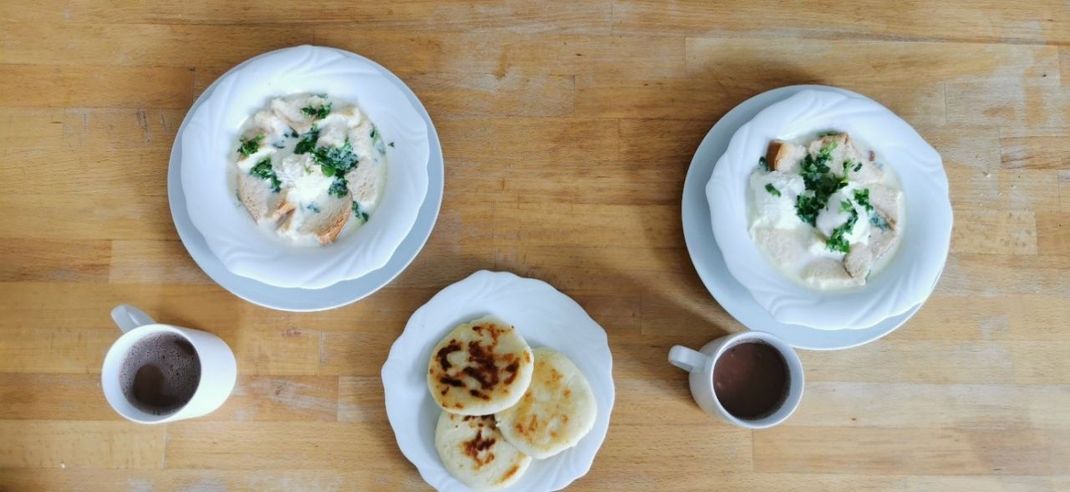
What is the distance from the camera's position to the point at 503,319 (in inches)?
57.5

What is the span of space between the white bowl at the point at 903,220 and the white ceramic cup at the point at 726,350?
6 centimetres

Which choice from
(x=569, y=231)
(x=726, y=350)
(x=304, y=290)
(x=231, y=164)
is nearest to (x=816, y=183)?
(x=726, y=350)

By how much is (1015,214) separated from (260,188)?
5.54 ft

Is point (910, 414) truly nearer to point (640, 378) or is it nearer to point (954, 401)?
point (954, 401)

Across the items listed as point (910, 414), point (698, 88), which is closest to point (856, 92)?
point (698, 88)

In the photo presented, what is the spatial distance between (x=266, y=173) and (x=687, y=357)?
3.07ft

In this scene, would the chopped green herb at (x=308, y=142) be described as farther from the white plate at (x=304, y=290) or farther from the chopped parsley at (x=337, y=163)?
the white plate at (x=304, y=290)

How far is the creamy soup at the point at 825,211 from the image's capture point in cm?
141

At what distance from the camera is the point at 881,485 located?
60.7 inches

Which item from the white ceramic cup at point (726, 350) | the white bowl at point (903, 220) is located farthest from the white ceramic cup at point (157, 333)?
the white bowl at point (903, 220)

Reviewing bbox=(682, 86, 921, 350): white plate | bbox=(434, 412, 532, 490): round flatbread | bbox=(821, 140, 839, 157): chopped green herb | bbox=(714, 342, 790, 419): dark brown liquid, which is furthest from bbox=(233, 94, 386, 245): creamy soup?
bbox=(821, 140, 839, 157): chopped green herb

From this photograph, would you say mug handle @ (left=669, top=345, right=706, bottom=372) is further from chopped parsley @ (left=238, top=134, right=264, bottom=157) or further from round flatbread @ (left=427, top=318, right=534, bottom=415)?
chopped parsley @ (left=238, top=134, right=264, bottom=157)

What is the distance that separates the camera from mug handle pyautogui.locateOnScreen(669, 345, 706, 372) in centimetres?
139

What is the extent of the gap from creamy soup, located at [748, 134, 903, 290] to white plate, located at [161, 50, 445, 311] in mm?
673
